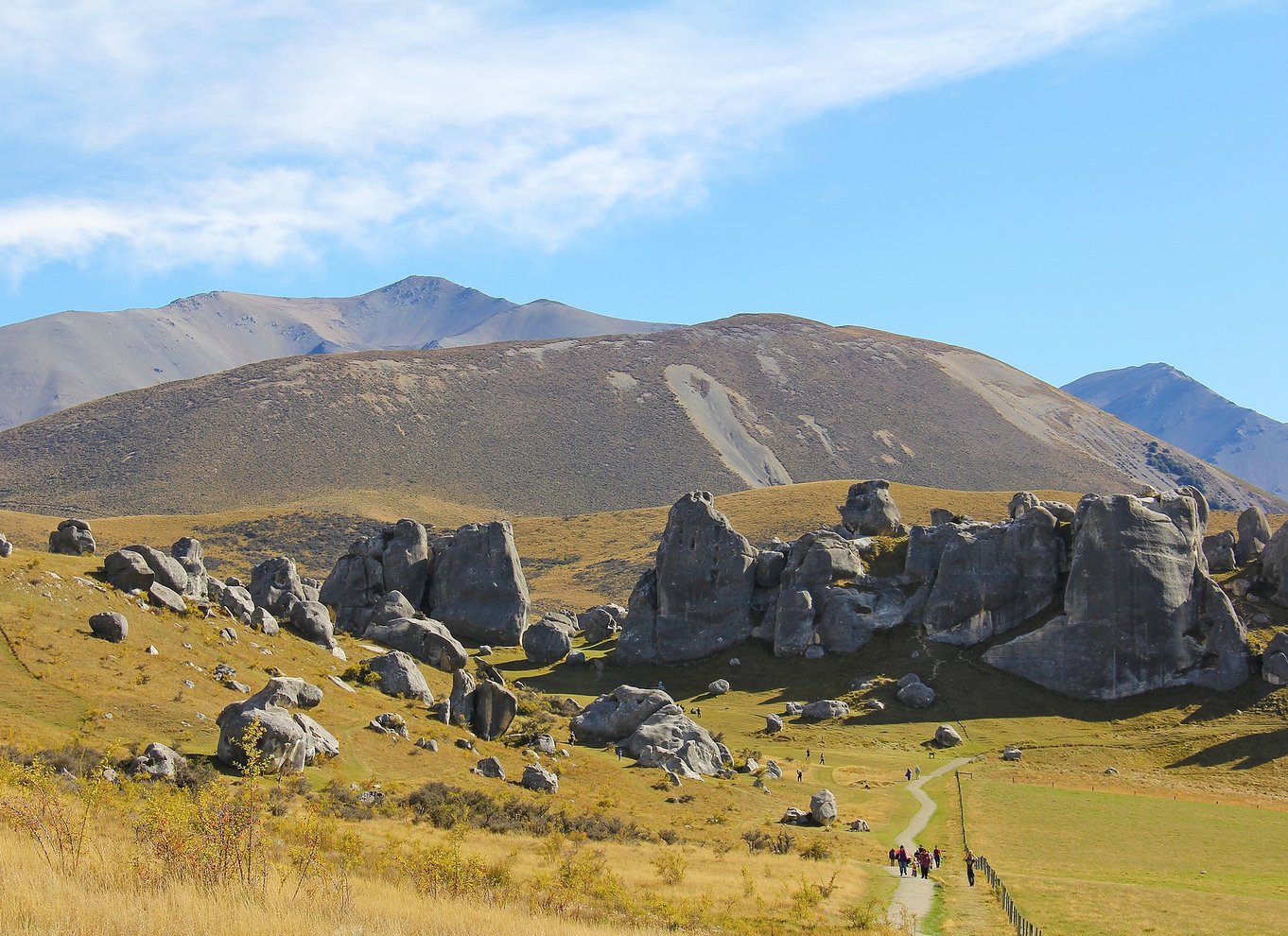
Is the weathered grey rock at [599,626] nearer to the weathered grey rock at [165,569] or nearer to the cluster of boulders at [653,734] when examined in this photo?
the cluster of boulders at [653,734]

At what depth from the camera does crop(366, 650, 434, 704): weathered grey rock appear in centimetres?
5328

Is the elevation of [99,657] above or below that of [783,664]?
above

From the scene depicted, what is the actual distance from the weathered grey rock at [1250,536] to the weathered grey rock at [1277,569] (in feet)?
33.5

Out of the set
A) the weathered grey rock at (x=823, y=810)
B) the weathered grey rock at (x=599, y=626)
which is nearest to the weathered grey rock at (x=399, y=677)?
the weathered grey rock at (x=823, y=810)

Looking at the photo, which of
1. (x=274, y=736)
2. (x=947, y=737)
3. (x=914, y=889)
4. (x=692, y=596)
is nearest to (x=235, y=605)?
(x=274, y=736)

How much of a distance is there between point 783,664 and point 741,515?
8522 cm

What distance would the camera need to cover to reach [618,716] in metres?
59.6

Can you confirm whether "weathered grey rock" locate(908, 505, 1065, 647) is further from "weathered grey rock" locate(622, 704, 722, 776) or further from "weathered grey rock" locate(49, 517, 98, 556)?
"weathered grey rock" locate(49, 517, 98, 556)

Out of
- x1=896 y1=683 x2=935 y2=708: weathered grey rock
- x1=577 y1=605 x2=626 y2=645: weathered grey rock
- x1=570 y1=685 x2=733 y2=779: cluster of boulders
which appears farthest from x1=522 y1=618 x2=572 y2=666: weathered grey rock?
x1=896 y1=683 x2=935 y2=708: weathered grey rock

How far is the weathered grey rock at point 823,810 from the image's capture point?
45406 mm

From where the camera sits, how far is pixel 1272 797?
57219mm

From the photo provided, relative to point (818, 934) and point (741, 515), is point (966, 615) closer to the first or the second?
point (818, 934)

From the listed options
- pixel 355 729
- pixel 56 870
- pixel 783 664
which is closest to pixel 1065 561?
pixel 783 664

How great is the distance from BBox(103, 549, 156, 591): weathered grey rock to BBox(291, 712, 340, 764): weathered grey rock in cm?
1280
